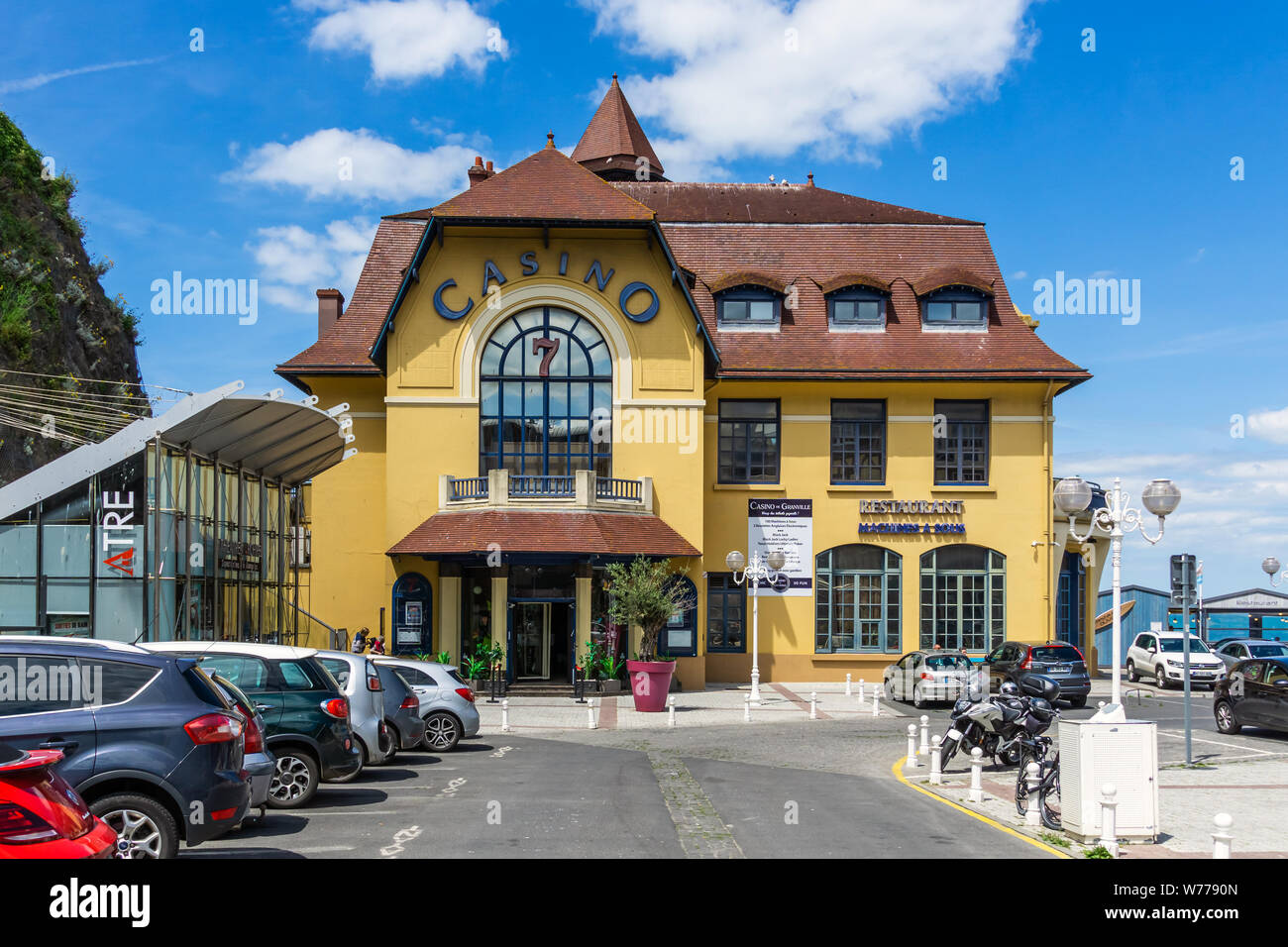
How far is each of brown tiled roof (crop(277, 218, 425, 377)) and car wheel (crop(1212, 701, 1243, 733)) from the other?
2188 cm

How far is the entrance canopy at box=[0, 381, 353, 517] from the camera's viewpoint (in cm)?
1780

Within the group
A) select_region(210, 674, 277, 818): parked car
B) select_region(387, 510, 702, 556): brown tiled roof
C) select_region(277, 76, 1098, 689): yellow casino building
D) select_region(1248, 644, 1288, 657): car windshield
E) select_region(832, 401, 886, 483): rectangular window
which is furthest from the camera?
select_region(1248, 644, 1288, 657): car windshield

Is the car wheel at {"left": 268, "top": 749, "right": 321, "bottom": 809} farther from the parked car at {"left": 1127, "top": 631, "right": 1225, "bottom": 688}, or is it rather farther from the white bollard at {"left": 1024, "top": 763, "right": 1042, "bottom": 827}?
the parked car at {"left": 1127, "top": 631, "right": 1225, "bottom": 688}

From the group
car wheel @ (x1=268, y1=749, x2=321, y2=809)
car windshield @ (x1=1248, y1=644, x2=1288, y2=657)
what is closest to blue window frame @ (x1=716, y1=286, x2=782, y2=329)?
car windshield @ (x1=1248, y1=644, x2=1288, y2=657)

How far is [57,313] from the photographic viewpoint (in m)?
37.5

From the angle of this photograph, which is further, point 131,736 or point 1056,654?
point 1056,654

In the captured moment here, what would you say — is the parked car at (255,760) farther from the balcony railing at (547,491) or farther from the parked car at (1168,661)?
the parked car at (1168,661)

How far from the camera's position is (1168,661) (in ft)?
116

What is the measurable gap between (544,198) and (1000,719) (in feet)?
68.5

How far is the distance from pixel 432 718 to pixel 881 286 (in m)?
21.3

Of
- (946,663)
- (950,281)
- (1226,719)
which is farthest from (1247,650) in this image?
(1226,719)

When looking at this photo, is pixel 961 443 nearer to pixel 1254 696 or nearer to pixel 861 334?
pixel 861 334
